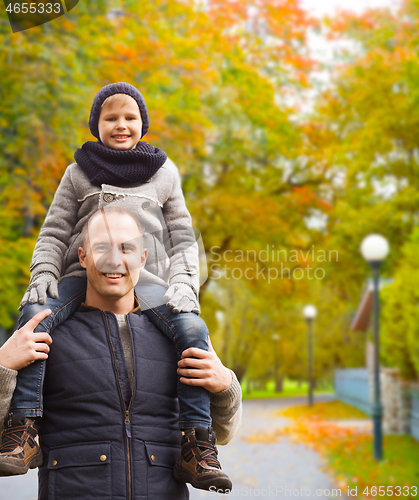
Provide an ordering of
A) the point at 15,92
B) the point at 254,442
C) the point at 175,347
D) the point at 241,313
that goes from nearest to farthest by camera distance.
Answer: the point at 175,347
the point at 15,92
the point at 254,442
the point at 241,313

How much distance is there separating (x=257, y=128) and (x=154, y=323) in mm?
10908

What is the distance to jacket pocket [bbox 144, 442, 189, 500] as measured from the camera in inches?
80.8

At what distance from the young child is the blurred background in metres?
5.20

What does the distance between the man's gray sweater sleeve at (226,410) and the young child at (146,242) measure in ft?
0.38

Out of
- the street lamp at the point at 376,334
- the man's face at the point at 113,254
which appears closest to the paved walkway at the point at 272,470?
the street lamp at the point at 376,334

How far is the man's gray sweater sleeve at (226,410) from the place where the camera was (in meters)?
2.23

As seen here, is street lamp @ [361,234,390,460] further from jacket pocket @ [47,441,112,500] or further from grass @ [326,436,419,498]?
jacket pocket @ [47,441,112,500]

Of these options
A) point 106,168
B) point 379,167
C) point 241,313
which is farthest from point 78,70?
point 241,313

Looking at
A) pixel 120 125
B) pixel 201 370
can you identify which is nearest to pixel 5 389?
pixel 201 370

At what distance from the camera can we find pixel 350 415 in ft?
61.9

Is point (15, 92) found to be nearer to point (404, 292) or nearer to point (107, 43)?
point (107, 43)

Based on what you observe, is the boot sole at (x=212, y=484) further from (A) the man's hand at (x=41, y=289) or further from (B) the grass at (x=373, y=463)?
(B) the grass at (x=373, y=463)

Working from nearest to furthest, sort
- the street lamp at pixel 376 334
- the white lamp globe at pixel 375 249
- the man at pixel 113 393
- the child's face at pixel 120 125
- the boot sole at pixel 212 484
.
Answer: the boot sole at pixel 212 484 → the man at pixel 113 393 → the child's face at pixel 120 125 → the street lamp at pixel 376 334 → the white lamp globe at pixel 375 249

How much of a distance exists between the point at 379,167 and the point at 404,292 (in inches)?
150
